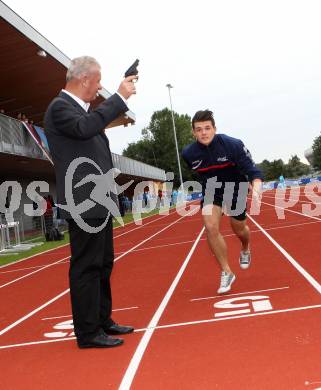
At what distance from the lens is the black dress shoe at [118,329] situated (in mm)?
4523

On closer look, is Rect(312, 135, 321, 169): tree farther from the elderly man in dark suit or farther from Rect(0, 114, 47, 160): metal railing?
the elderly man in dark suit

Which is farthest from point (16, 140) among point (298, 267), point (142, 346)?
Answer: point (142, 346)

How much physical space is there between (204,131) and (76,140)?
76.2 inches

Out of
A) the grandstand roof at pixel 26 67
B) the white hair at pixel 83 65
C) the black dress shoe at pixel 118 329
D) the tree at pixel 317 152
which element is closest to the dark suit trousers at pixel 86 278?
the black dress shoe at pixel 118 329

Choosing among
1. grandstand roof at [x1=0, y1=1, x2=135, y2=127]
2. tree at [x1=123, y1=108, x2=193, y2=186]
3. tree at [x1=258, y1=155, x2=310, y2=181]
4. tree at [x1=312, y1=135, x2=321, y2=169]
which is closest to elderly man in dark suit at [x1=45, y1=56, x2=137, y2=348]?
grandstand roof at [x1=0, y1=1, x2=135, y2=127]

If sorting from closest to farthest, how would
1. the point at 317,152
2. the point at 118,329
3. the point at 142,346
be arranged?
1. the point at 142,346
2. the point at 118,329
3. the point at 317,152

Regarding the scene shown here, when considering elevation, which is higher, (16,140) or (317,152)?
(317,152)

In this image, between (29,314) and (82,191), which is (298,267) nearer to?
(29,314)

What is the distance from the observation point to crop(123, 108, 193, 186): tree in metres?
105

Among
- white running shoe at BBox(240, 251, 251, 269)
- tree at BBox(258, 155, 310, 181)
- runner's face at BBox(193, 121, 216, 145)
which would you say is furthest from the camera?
tree at BBox(258, 155, 310, 181)

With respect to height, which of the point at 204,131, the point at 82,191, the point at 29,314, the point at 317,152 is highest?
the point at 317,152

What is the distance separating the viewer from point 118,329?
4.54 meters

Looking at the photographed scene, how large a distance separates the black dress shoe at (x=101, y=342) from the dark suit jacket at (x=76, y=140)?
0.88m

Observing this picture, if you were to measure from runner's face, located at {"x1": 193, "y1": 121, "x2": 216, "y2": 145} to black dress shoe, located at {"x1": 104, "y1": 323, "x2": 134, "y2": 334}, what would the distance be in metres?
2.12
